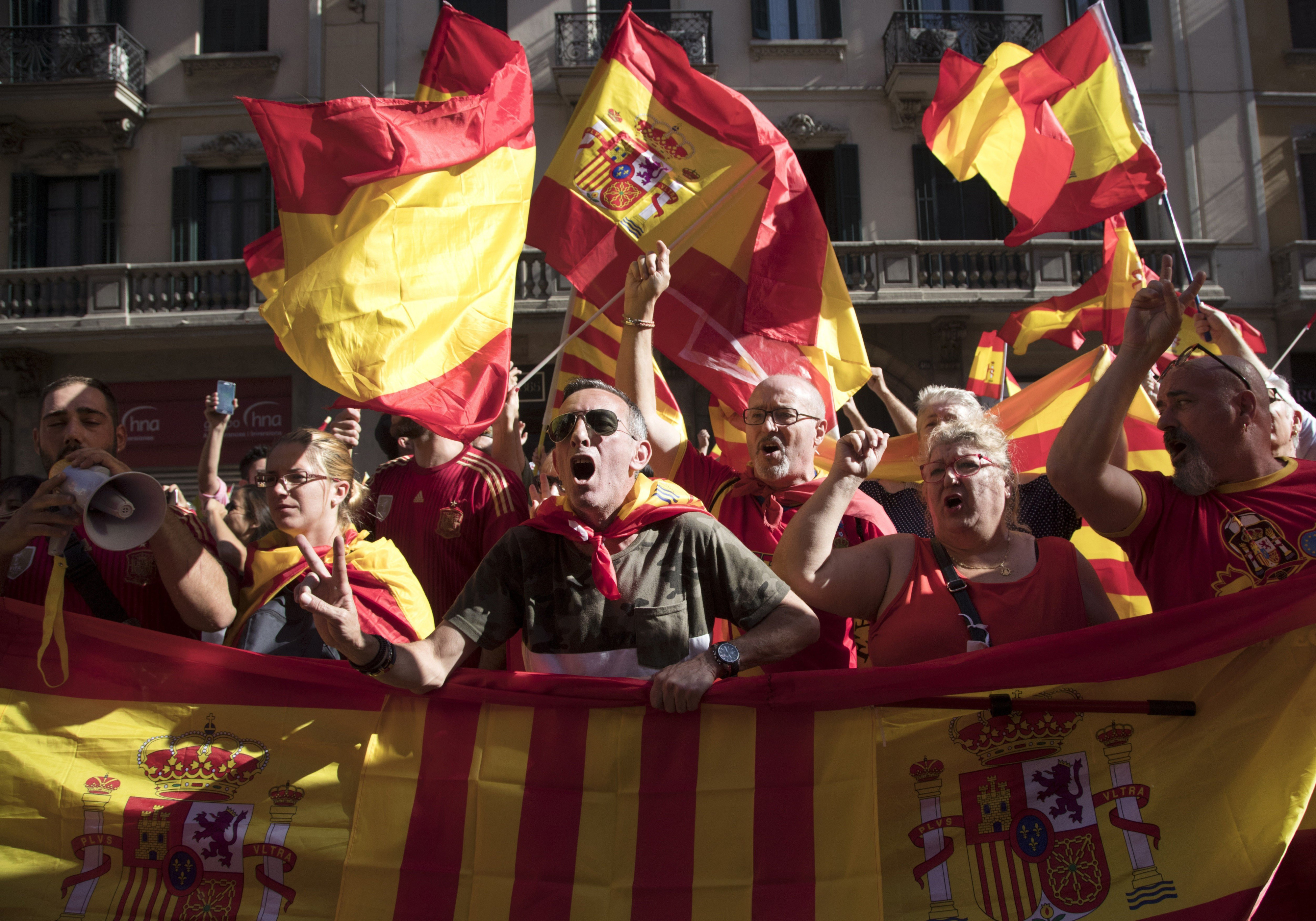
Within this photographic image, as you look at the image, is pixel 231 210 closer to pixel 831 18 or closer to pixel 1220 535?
pixel 831 18

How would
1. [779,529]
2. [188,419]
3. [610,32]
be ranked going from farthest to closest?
[610,32]
[188,419]
[779,529]

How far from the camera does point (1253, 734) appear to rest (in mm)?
2291

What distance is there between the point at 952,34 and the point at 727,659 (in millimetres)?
15452

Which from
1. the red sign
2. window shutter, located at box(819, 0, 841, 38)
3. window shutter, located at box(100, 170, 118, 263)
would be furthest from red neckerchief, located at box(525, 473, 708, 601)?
window shutter, located at box(100, 170, 118, 263)

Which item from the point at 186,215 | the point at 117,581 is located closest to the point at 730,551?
the point at 117,581

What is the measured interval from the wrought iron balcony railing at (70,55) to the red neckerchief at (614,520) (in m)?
15.9

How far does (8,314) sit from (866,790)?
1657cm

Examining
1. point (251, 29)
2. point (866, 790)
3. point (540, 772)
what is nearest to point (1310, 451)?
point (866, 790)

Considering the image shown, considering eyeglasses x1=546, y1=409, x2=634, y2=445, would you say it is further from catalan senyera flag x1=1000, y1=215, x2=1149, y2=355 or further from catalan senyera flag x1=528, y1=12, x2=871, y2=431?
catalan senyera flag x1=1000, y1=215, x2=1149, y2=355

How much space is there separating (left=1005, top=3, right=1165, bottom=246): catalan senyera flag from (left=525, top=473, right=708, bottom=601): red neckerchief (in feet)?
9.66

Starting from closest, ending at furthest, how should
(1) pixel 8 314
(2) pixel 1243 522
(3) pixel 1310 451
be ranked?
1. (2) pixel 1243 522
2. (3) pixel 1310 451
3. (1) pixel 8 314

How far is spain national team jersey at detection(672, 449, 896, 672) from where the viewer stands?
116 inches

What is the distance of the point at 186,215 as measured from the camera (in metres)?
15.5

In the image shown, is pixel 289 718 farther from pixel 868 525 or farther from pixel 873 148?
pixel 873 148
